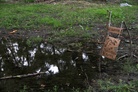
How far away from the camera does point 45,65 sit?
805 centimetres

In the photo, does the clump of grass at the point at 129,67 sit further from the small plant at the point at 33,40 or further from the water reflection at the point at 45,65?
the small plant at the point at 33,40

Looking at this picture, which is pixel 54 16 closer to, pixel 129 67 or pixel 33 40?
pixel 33 40

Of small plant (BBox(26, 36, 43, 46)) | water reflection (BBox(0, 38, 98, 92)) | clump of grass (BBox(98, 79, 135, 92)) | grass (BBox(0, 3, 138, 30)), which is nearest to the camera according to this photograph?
clump of grass (BBox(98, 79, 135, 92))

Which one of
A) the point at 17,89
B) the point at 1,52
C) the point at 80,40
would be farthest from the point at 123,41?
the point at 17,89

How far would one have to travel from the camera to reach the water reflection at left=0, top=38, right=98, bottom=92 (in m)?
6.90

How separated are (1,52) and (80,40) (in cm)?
275

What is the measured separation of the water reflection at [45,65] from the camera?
6.90 m

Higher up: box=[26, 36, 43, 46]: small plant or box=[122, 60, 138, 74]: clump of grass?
box=[122, 60, 138, 74]: clump of grass

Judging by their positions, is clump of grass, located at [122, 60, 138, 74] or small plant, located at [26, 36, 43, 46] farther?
small plant, located at [26, 36, 43, 46]

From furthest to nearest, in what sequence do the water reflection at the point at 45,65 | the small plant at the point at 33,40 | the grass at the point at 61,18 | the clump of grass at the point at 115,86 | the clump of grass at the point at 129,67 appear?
the grass at the point at 61,18, the small plant at the point at 33,40, the clump of grass at the point at 129,67, the water reflection at the point at 45,65, the clump of grass at the point at 115,86

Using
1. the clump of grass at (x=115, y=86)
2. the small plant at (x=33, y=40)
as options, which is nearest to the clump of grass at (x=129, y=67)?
the clump of grass at (x=115, y=86)

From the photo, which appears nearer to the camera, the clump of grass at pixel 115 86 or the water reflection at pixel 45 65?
the clump of grass at pixel 115 86

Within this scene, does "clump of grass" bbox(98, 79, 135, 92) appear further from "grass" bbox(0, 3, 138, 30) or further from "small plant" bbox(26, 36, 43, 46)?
"grass" bbox(0, 3, 138, 30)

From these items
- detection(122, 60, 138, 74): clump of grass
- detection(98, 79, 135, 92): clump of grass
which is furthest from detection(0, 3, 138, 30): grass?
detection(98, 79, 135, 92): clump of grass
